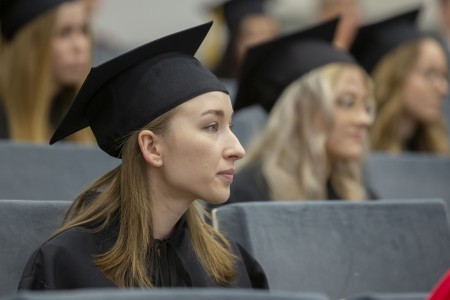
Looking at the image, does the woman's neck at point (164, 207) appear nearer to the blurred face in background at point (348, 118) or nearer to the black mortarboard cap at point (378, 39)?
the blurred face in background at point (348, 118)

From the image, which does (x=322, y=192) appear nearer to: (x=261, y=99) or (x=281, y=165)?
(x=281, y=165)

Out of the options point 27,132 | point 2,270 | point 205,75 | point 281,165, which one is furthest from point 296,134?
point 2,270

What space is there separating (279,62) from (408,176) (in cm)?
90

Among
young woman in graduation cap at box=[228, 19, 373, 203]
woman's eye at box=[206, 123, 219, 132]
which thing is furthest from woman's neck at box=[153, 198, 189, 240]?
young woman in graduation cap at box=[228, 19, 373, 203]

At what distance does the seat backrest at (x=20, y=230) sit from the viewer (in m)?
2.77

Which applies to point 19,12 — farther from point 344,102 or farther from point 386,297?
point 386,297

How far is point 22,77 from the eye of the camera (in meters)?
4.94

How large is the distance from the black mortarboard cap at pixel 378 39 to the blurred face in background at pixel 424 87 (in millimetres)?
164

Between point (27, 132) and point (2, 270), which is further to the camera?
point (27, 132)

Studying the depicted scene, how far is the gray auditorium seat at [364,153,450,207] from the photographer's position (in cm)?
498

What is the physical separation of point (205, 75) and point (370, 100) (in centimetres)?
190

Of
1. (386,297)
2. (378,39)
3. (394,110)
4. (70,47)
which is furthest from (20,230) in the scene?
(378,39)

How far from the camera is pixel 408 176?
5016mm

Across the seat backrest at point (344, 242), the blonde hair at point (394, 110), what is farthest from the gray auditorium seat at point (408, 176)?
the seat backrest at point (344, 242)
